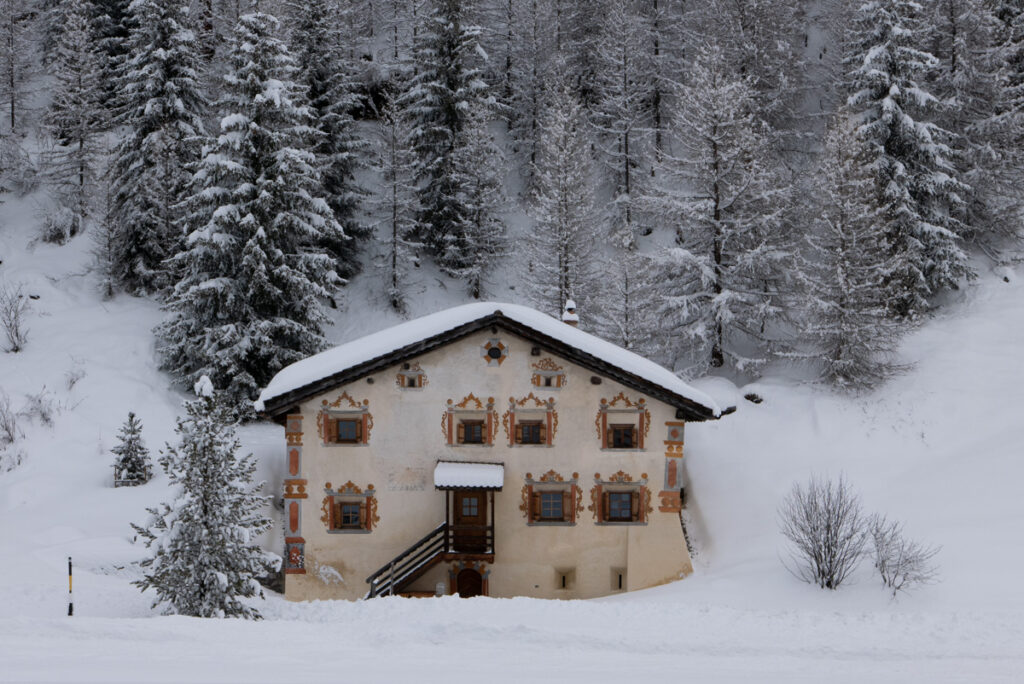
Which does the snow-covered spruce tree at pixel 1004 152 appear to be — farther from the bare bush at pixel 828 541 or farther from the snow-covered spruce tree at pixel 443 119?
the bare bush at pixel 828 541

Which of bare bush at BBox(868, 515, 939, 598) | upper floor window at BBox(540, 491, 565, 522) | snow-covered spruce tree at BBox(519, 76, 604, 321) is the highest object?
snow-covered spruce tree at BBox(519, 76, 604, 321)

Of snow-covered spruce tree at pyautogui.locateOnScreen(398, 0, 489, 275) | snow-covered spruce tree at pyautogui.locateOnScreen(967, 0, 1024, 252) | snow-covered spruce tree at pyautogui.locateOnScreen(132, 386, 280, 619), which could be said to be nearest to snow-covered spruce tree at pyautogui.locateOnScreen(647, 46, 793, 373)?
snow-covered spruce tree at pyautogui.locateOnScreen(967, 0, 1024, 252)

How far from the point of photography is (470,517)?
77.4 feet

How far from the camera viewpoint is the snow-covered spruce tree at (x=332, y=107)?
40562 mm

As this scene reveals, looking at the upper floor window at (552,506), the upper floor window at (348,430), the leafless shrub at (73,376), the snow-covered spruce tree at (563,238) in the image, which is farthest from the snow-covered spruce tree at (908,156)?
the leafless shrub at (73,376)

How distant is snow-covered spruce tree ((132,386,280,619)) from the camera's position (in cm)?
1692

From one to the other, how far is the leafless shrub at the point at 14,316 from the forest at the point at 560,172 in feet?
2.15

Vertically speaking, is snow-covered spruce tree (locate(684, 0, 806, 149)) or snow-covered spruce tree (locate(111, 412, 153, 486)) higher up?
snow-covered spruce tree (locate(684, 0, 806, 149))

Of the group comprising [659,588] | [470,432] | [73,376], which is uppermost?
[73,376]

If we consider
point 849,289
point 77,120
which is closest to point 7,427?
point 77,120

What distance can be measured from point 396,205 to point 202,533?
81.6ft

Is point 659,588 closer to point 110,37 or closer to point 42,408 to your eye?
point 42,408

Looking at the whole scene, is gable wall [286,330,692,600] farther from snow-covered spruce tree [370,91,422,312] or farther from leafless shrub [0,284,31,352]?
leafless shrub [0,284,31,352]

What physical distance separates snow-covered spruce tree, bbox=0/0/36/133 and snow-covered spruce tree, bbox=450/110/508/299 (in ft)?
86.1
